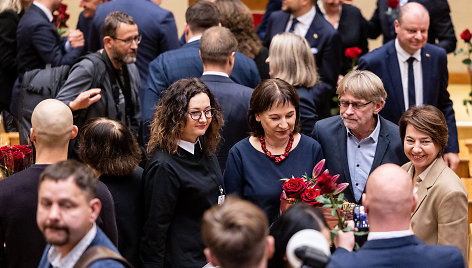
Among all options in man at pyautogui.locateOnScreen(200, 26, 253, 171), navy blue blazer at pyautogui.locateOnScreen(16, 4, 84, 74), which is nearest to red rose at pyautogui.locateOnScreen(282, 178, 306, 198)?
man at pyautogui.locateOnScreen(200, 26, 253, 171)

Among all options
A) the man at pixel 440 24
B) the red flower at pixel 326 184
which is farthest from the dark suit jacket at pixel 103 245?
the man at pixel 440 24

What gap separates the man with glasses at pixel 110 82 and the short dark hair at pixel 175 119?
0.84m

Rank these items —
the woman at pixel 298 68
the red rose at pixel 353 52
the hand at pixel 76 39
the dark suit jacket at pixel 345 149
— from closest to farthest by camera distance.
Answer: the dark suit jacket at pixel 345 149, the woman at pixel 298 68, the hand at pixel 76 39, the red rose at pixel 353 52

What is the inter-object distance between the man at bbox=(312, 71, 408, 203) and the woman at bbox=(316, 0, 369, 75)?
254cm

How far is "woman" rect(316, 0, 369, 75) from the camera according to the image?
259 inches

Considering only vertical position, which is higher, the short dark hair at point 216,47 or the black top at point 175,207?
the short dark hair at point 216,47

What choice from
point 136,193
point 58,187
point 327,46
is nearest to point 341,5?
point 327,46

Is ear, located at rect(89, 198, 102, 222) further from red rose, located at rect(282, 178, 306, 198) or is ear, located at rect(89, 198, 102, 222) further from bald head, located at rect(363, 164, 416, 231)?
red rose, located at rect(282, 178, 306, 198)

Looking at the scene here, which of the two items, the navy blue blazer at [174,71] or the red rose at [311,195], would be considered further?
the navy blue blazer at [174,71]

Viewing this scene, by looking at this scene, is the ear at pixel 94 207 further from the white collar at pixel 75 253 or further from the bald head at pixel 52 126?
the bald head at pixel 52 126

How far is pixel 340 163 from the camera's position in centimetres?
400

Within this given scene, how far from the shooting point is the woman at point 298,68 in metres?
4.75

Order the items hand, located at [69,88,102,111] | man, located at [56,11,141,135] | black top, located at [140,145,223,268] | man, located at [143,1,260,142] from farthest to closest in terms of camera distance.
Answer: man, located at [143,1,260,142] < man, located at [56,11,141,135] < hand, located at [69,88,102,111] < black top, located at [140,145,223,268]

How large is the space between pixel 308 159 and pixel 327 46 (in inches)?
88.3
